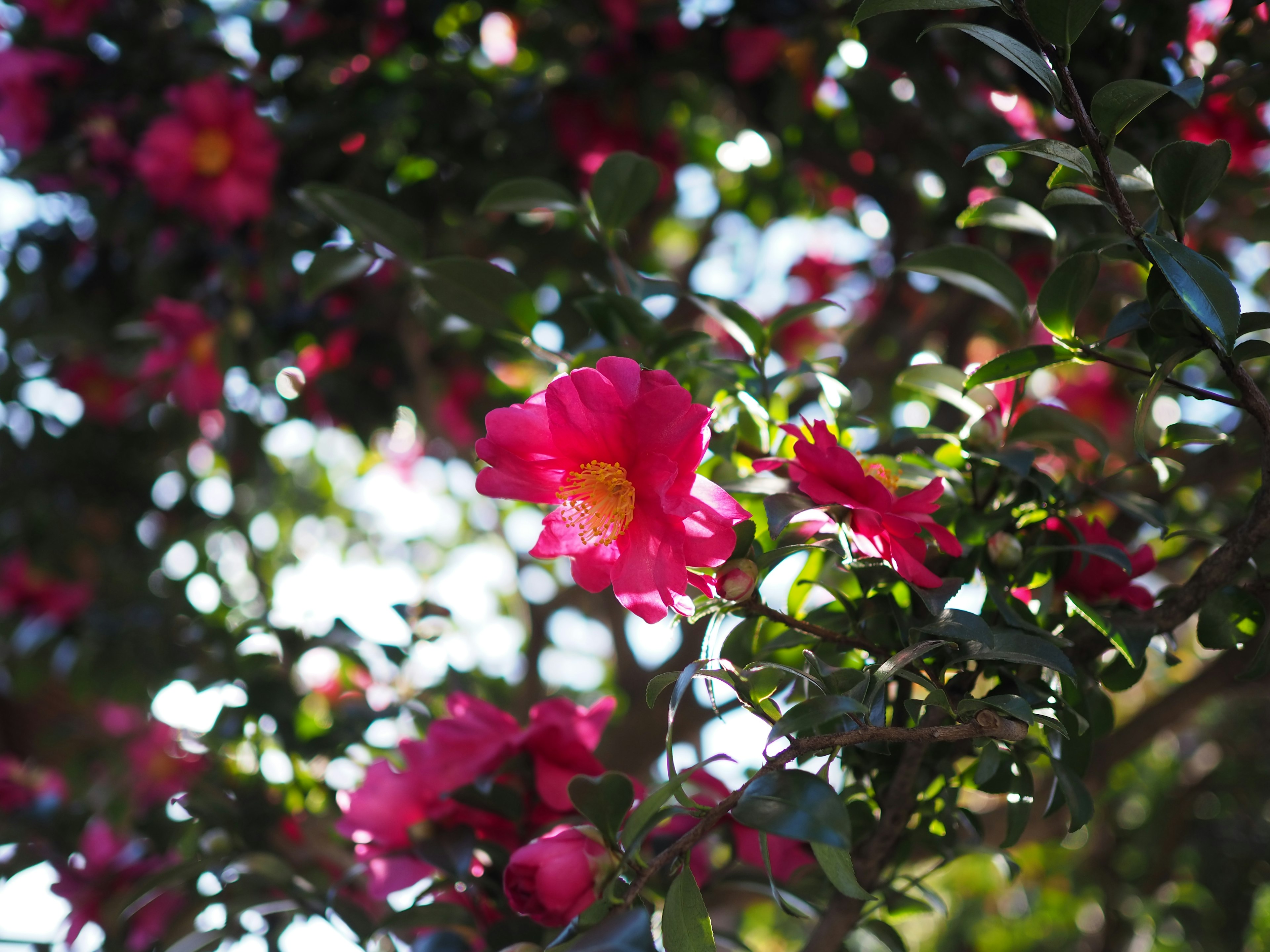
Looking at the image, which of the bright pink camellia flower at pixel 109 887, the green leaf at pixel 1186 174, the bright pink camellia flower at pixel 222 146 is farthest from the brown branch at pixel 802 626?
the bright pink camellia flower at pixel 222 146

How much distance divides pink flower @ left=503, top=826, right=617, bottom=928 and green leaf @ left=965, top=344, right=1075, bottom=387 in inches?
14.4

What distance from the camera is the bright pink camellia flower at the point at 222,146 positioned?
4.03 feet

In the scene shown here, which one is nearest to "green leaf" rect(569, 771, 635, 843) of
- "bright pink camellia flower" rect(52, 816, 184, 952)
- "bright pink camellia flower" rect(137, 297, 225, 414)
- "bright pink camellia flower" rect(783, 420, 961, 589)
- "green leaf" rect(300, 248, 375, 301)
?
"bright pink camellia flower" rect(783, 420, 961, 589)

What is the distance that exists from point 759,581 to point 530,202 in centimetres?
40

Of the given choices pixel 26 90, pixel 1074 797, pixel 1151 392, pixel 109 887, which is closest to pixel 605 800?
pixel 1074 797

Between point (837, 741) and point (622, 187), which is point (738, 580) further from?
point (622, 187)

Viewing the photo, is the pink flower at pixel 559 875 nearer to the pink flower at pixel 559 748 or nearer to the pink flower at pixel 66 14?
the pink flower at pixel 559 748

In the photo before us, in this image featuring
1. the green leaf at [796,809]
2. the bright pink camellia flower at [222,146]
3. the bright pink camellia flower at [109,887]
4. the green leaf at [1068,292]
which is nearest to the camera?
the green leaf at [796,809]

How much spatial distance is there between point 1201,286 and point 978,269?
229mm

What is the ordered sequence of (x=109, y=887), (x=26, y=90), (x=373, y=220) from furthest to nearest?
(x=26, y=90) → (x=109, y=887) → (x=373, y=220)

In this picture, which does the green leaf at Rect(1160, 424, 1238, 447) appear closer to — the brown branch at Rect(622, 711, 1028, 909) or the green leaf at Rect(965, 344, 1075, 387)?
the green leaf at Rect(965, 344, 1075, 387)

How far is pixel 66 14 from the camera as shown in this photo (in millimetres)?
1365

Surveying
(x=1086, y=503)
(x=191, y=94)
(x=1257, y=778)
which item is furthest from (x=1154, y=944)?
(x=191, y=94)

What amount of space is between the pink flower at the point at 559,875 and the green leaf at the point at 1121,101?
483 millimetres
